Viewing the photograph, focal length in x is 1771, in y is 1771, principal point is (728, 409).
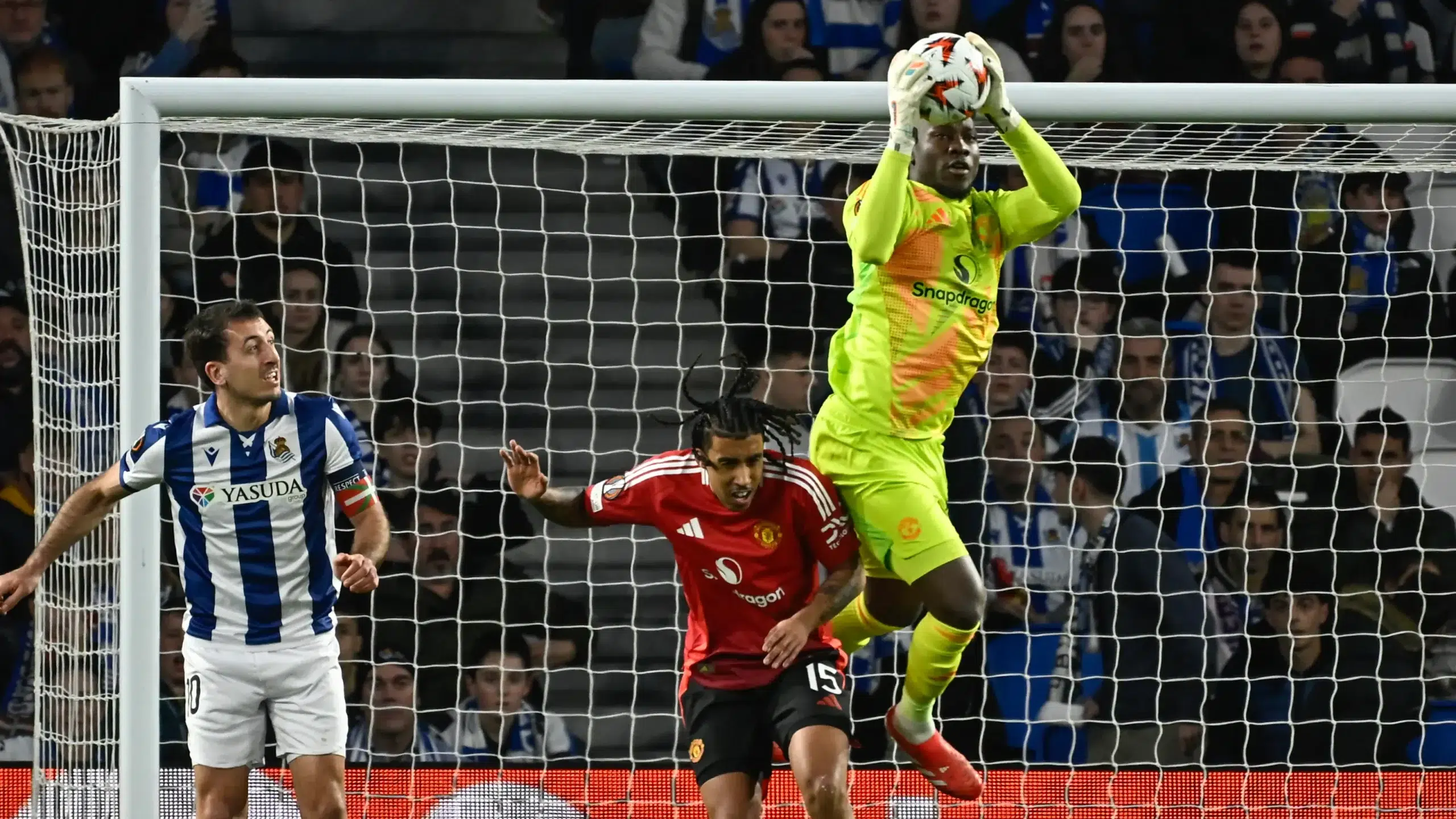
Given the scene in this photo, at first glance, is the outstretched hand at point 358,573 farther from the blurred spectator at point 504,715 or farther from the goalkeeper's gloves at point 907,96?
the blurred spectator at point 504,715

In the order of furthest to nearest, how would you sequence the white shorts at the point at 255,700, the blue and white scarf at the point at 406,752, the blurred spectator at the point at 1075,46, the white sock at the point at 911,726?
the blurred spectator at the point at 1075,46
the blue and white scarf at the point at 406,752
the white sock at the point at 911,726
the white shorts at the point at 255,700

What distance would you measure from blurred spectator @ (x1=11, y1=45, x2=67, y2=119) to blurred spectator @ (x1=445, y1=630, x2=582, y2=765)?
2535mm

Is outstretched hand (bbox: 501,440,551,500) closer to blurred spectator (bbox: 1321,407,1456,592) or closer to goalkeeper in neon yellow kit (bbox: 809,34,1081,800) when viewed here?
goalkeeper in neon yellow kit (bbox: 809,34,1081,800)

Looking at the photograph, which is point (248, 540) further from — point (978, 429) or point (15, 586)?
point (978, 429)

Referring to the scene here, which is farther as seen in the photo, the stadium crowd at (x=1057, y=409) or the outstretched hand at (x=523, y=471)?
the stadium crowd at (x=1057, y=409)

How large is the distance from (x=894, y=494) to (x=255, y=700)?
162cm

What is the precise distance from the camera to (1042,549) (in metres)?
6.15

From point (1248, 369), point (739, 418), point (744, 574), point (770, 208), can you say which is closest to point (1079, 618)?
A: point (1248, 369)

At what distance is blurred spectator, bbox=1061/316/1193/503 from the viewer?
20.3 ft

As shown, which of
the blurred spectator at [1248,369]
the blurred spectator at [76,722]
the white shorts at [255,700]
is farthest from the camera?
the blurred spectator at [1248,369]

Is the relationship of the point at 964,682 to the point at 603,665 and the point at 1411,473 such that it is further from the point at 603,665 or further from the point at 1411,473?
the point at 1411,473

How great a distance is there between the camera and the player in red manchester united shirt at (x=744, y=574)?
4.05 metres

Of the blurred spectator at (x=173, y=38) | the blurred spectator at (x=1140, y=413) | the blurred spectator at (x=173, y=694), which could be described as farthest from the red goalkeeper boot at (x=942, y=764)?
the blurred spectator at (x=173, y=38)

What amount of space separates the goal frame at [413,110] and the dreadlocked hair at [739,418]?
2.42 feet
